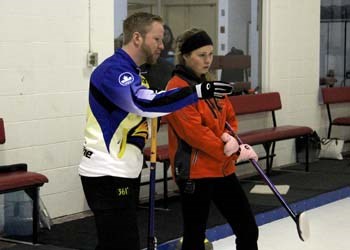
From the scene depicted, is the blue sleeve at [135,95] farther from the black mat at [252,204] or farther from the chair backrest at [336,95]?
the chair backrest at [336,95]

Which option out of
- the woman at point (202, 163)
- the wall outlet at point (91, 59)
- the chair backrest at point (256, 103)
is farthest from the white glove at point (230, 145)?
the chair backrest at point (256, 103)

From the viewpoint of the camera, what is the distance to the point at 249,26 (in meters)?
7.82

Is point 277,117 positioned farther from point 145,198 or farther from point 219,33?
point 145,198

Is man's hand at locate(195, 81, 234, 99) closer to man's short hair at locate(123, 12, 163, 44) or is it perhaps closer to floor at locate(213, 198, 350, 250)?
man's short hair at locate(123, 12, 163, 44)

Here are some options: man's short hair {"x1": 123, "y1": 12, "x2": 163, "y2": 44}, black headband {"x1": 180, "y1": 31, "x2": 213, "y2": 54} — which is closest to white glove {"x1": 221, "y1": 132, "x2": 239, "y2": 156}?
black headband {"x1": 180, "y1": 31, "x2": 213, "y2": 54}

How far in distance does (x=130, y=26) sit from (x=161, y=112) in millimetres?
393

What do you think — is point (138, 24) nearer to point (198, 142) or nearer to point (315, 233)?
Answer: point (198, 142)

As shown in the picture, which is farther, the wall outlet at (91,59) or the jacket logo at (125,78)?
the wall outlet at (91,59)

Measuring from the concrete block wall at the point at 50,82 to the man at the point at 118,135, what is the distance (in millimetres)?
2316

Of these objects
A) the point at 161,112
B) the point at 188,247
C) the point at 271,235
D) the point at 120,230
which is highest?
the point at 161,112

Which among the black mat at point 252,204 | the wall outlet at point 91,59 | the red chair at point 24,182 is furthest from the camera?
the wall outlet at point 91,59

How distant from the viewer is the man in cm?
275

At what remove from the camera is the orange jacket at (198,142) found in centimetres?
342

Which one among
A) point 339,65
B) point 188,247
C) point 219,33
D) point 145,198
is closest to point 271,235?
point 145,198
